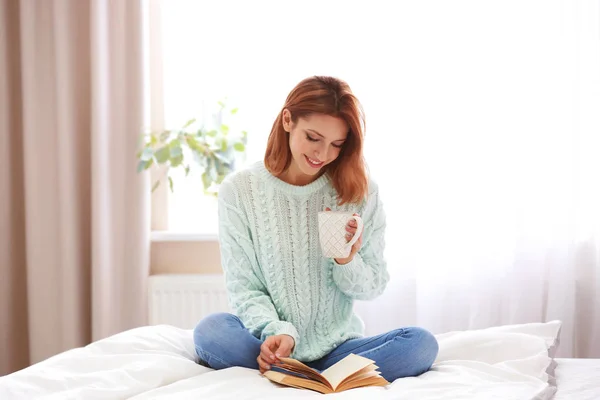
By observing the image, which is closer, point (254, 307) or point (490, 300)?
point (254, 307)

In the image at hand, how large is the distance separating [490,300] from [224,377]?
4.58 feet

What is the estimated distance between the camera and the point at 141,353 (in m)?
1.63

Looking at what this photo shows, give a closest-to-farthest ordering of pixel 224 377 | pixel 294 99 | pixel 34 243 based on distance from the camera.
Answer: pixel 224 377 → pixel 294 99 → pixel 34 243

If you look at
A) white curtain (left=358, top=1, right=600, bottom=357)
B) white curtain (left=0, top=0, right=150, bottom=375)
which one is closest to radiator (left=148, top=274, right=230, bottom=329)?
white curtain (left=0, top=0, right=150, bottom=375)

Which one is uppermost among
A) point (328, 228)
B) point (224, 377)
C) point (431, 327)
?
point (328, 228)

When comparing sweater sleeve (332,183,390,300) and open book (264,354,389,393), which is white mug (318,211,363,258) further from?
open book (264,354,389,393)

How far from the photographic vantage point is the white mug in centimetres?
157

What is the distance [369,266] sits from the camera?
1.83 meters

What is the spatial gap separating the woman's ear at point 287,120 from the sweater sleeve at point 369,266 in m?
0.27

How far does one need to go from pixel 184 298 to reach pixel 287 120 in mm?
1182

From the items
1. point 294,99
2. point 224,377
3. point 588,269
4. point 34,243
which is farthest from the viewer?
point 34,243

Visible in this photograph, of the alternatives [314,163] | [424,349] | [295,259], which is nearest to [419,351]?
[424,349]

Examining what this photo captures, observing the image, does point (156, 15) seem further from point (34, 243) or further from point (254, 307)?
point (254, 307)

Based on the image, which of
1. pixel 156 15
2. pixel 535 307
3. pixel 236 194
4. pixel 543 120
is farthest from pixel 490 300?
pixel 156 15
